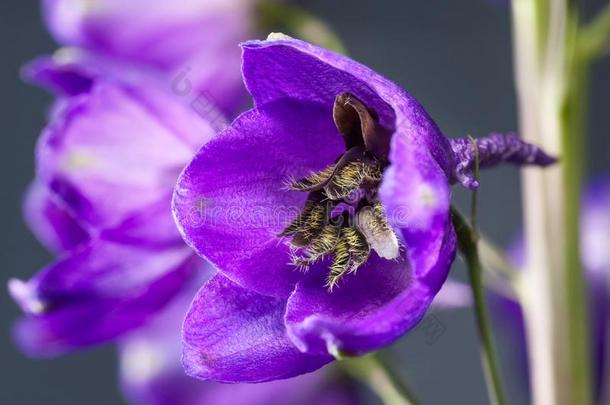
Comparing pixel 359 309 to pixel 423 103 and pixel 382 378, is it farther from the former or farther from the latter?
pixel 423 103

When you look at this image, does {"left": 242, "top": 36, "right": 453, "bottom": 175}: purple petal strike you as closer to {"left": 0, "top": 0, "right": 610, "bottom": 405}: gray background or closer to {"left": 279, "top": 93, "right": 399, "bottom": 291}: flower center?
{"left": 279, "top": 93, "right": 399, "bottom": 291}: flower center

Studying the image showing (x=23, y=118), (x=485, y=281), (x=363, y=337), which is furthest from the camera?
(x=23, y=118)

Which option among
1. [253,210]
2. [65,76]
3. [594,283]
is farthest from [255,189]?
[594,283]

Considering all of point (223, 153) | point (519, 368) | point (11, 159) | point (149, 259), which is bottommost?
point (11, 159)

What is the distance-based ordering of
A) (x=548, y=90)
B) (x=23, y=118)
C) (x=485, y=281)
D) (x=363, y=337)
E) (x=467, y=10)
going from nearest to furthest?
1. (x=363, y=337)
2. (x=548, y=90)
3. (x=485, y=281)
4. (x=23, y=118)
5. (x=467, y=10)

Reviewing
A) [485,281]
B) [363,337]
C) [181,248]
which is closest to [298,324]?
[363,337]

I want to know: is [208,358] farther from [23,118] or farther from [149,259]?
[23,118]

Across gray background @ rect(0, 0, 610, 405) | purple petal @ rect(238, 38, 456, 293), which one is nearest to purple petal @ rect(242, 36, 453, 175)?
purple petal @ rect(238, 38, 456, 293)
